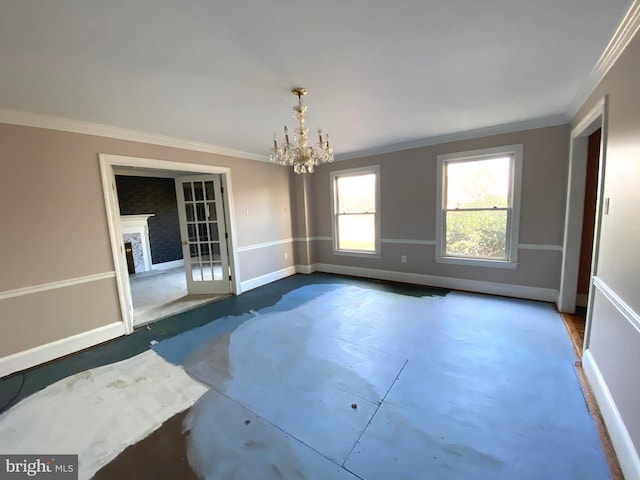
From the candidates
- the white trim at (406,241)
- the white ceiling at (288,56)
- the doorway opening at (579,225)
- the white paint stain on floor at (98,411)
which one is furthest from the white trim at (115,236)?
the doorway opening at (579,225)

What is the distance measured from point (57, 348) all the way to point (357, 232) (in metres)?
4.49

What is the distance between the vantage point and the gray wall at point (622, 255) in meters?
1.41

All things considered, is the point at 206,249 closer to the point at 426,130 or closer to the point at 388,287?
the point at 388,287

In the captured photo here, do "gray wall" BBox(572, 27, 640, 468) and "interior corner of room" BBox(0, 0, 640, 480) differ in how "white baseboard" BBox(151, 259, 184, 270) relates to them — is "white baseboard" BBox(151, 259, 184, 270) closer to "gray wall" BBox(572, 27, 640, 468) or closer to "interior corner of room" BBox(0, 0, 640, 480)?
"interior corner of room" BBox(0, 0, 640, 480)

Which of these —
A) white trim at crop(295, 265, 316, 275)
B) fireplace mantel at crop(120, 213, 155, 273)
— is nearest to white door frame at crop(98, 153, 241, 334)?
white trim at crop(295, 265, 316, 275)

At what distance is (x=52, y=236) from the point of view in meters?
2.67

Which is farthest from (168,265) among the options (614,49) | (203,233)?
(614,49)

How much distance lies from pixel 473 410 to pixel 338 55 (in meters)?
2.62

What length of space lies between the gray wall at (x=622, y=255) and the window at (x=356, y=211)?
10.3ft

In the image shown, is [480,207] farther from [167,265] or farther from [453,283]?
[167,265]

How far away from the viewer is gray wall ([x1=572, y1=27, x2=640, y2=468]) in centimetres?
141

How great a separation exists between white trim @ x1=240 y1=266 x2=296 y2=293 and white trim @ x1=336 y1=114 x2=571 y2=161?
2572 mm

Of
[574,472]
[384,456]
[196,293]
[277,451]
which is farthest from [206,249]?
[574,472]

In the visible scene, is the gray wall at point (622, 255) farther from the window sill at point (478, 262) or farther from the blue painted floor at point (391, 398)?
the window sill at point (478, 262)
